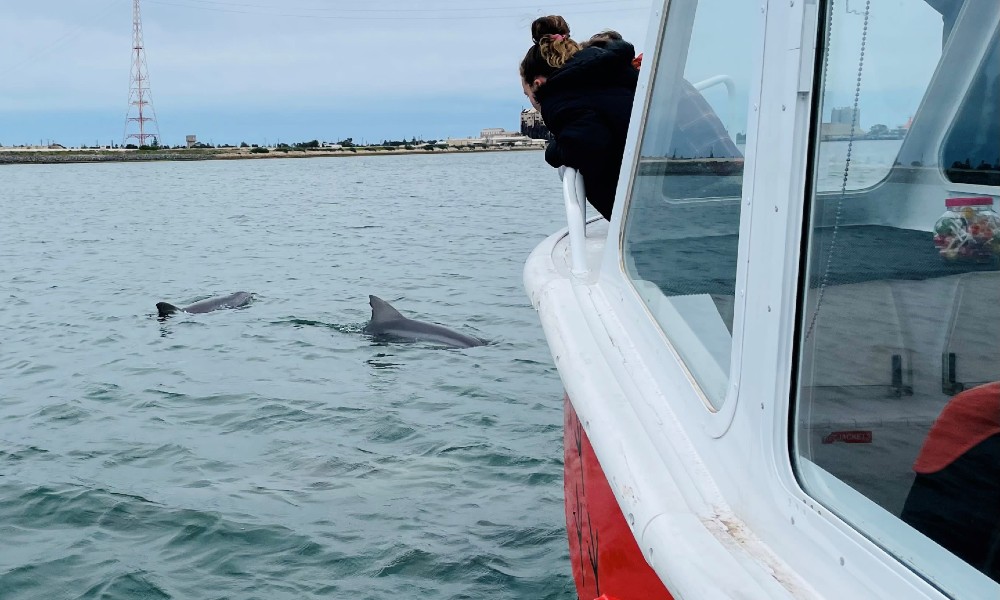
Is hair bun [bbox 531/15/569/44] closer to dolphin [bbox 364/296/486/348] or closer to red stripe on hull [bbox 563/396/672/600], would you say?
red stripe on hull [bbox 563/396/672/600]

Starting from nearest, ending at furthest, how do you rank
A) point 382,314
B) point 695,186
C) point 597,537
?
point 695,186 → point 597,537 → point 382,314

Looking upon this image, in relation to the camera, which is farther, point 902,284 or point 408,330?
point 408,330

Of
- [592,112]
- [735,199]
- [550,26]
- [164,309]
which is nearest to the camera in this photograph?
[735,199]

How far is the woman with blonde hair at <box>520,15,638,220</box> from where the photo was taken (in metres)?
3.97

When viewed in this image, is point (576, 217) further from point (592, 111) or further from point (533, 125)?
point (533, 125)

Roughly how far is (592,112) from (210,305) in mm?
11876

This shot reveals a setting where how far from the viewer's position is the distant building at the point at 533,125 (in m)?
4.57

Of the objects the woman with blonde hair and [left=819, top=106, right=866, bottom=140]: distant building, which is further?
the woman with blonde hair

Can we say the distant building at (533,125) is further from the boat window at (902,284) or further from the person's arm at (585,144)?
the boat window at (902,284)

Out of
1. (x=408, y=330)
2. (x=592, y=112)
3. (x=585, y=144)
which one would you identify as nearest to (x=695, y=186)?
(x=585, y=144)

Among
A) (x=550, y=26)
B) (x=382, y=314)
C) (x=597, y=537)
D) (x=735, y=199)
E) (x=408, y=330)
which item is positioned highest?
(x=550, y=26)

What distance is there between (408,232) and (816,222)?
2837 centimetres

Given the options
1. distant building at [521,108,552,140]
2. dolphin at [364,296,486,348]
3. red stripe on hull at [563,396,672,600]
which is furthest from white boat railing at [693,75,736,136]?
dolphin at [364,296,486,348]

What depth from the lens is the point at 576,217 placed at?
12.6 ft
